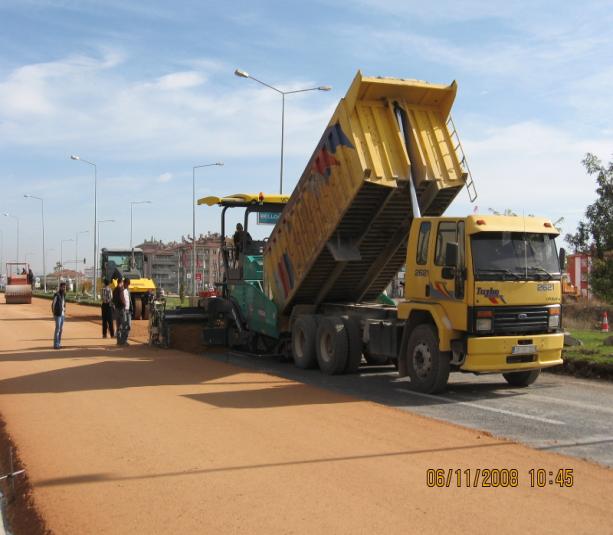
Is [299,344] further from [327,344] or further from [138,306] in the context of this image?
[138,306]

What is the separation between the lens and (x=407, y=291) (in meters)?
11.0

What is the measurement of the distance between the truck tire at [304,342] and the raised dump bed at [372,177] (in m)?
0.78

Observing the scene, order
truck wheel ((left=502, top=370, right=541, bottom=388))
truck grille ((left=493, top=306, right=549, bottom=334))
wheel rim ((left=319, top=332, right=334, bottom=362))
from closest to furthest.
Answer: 1. truck grille ((left=493, top=306, right=549, bottom=334))
2. truck wheel ((left=502, top=370, right=541, bottom=388))
3. wheel rim ((left=319, top=332, right=334, bottom=362))

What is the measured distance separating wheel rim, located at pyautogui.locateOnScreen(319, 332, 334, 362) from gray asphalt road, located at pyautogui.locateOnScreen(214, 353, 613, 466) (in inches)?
14.1

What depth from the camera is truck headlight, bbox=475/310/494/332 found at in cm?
977

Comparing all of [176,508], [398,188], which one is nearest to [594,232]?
[398,188]

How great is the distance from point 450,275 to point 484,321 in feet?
2.58

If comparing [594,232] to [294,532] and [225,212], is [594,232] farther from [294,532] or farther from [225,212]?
[294,532]

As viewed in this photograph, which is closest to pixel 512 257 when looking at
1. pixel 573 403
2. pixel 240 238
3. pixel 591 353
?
pixel 573 403

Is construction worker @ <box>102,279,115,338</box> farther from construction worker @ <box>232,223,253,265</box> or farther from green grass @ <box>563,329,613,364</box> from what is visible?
green grass @ <box>563,329,613,364</box>

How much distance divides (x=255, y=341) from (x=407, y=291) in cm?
589

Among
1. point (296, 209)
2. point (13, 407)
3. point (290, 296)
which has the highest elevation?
point (296, 209)

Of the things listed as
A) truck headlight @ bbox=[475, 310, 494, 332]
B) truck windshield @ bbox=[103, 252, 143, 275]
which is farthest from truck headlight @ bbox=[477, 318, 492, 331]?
truck windshield @ bbox=[103, 252, 143, 275]

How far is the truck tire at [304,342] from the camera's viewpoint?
13383 millimetres
